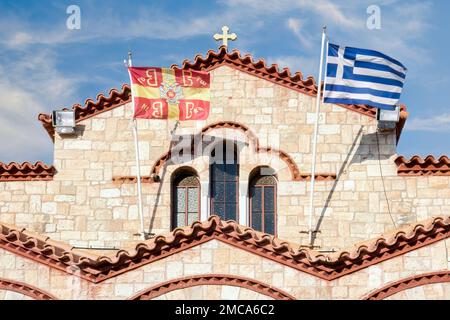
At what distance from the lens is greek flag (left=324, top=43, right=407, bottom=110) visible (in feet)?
80.6

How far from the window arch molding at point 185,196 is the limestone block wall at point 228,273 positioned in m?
4.36

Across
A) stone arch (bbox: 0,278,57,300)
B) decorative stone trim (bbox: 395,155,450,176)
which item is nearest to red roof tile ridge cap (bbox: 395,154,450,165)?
decorative stone trim (bbox: 395,155,450,176)

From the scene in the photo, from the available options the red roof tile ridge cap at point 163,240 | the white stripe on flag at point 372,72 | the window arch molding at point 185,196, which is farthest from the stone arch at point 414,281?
the white stripe on flag at point 372,72

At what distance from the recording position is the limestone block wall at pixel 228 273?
20328mm

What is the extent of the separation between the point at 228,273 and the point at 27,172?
6.97 metres

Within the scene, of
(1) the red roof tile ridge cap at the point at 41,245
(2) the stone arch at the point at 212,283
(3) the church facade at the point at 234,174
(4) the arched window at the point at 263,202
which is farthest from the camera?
(4) the arched window at the point at 263,202

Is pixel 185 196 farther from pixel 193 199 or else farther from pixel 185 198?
pixel 193 199

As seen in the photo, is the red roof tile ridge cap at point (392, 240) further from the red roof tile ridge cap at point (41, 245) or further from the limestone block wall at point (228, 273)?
the red roof tile ridge cap at point (41, 245)

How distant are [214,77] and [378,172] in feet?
15.3

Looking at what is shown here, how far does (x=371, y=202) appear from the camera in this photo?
2448 centimetres

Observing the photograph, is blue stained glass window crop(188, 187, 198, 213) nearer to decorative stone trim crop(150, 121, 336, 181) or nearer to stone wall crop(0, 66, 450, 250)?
stone wall crop(0, 66, 450, 250)

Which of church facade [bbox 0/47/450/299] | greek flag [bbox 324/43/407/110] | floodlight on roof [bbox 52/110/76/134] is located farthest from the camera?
floodlight on roof [bbox 52/110/76/134]

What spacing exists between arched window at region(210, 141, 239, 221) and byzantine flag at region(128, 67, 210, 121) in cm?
118

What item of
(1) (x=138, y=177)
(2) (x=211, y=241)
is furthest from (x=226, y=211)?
(2) (x=211, y=241)
